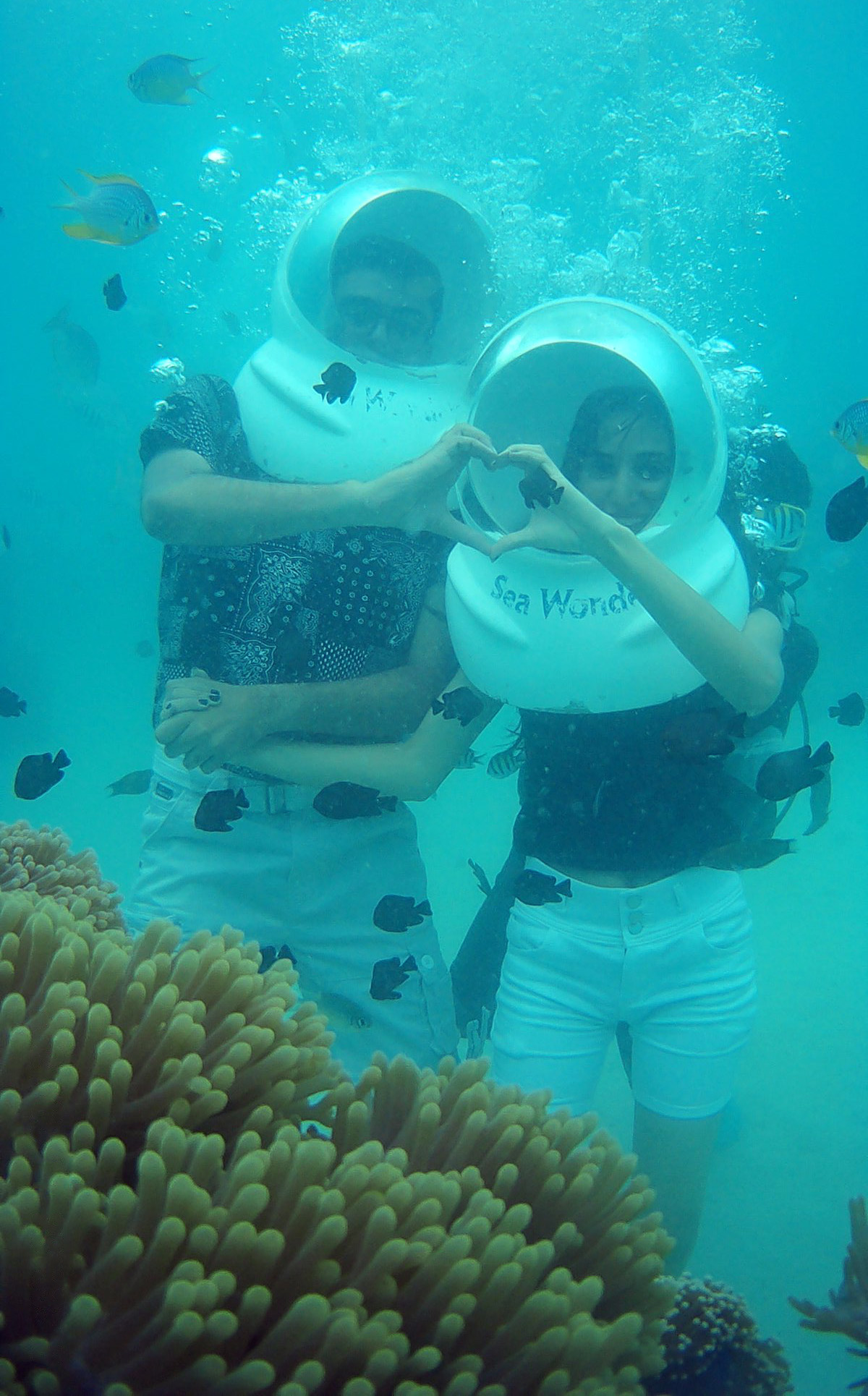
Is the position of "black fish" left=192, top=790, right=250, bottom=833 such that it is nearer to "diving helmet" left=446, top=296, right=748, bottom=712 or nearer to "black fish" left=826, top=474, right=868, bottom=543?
"diving helmet" left=446, top=296, right=748, bottom=712

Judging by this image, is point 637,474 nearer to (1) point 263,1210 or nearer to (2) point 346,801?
(2) point 346,801

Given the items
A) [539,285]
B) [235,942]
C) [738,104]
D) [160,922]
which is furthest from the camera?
[738,104]

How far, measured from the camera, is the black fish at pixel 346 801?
3.08 meters

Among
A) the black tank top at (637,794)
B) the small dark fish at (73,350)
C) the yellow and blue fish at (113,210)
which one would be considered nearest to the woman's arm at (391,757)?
the black tank top at (637,794)

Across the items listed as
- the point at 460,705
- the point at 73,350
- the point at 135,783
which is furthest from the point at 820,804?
the point at 73,350

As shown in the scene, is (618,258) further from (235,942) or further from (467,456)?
(235,942)

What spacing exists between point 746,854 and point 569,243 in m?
26.1

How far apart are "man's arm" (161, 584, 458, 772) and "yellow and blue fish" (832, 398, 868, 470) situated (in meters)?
1.87

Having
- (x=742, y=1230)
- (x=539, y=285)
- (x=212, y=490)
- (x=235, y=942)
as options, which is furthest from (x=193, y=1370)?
(x=539, y=285)

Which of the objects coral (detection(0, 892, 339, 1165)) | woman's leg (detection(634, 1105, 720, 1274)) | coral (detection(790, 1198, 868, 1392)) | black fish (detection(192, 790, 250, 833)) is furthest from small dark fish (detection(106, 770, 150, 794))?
coral (detection(790, 1198, 868, 1392))

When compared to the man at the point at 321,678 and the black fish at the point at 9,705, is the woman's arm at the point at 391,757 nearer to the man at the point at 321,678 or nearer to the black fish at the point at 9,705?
the man at the point at 321,678

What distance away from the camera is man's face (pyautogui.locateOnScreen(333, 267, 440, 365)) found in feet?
10.5

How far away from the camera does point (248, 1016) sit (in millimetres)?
1493

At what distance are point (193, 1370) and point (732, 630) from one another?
7.27 feet
